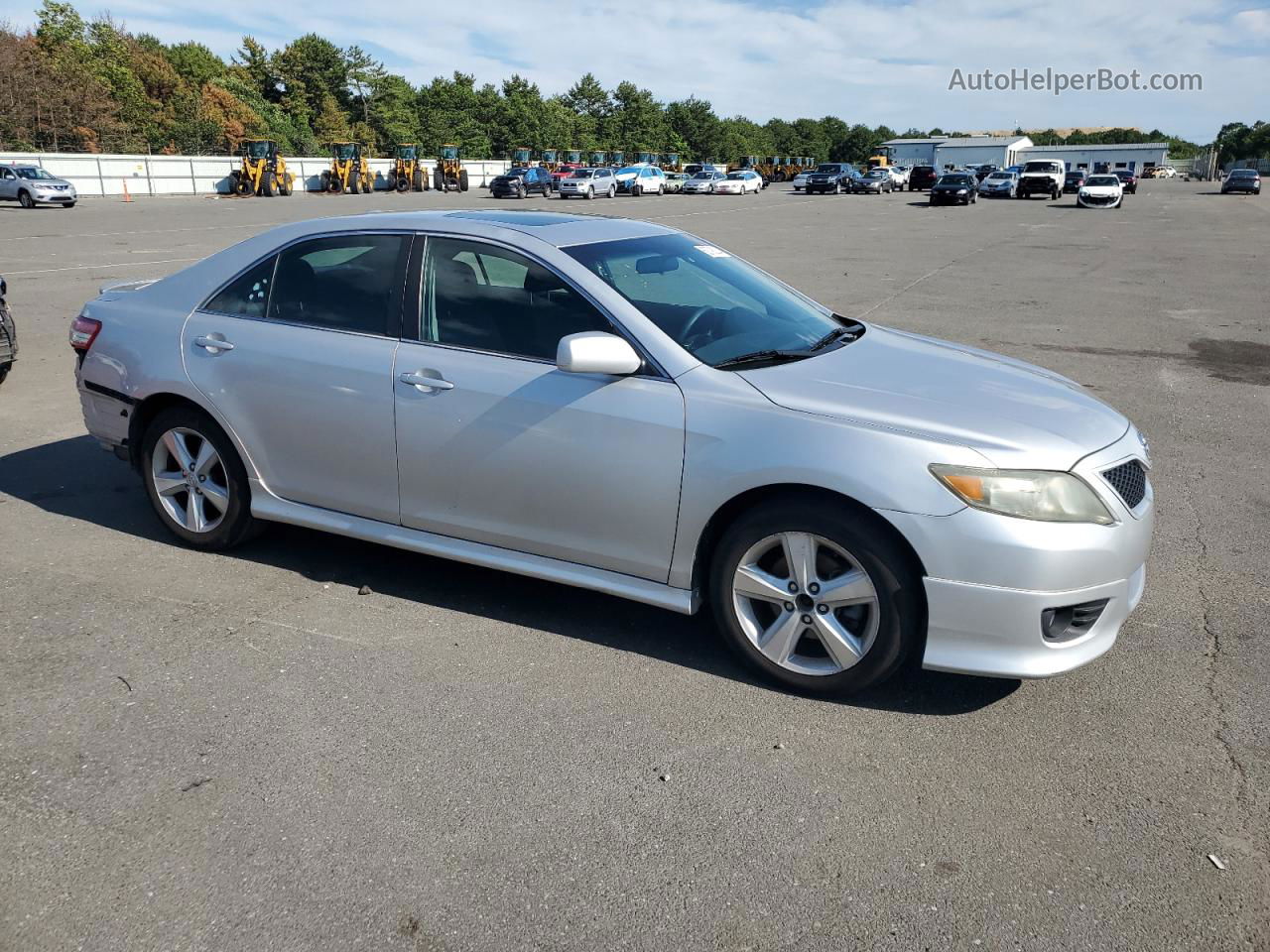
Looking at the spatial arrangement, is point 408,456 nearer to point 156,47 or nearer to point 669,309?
point 669,309

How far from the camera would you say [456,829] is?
3.01 m

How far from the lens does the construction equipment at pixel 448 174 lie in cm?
5750

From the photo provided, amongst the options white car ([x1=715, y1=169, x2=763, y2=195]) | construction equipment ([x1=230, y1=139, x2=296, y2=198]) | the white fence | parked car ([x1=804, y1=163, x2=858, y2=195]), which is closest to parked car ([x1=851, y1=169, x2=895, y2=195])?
parked car ([x1=804, y1=163, x2=858, y2=195])

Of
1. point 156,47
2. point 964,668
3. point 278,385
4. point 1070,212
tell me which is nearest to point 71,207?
point 1070,212

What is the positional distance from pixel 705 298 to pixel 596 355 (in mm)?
950

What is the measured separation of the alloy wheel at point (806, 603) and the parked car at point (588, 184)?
48.0m

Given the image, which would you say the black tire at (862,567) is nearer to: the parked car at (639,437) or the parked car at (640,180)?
the parked car at (639,437)

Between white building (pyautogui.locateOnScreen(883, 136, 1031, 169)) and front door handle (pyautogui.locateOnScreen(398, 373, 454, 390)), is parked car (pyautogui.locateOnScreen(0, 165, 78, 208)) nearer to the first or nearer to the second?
front door handle (pyautogui.locateOnScreen(398, 373, 454, 390))

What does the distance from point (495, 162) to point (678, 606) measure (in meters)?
72.5

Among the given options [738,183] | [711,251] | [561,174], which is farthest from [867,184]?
[711,251]

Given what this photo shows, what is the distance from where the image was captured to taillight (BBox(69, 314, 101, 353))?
526 cm

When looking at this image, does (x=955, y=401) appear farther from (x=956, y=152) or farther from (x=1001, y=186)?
(x=956, y=152)

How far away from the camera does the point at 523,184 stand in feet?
170

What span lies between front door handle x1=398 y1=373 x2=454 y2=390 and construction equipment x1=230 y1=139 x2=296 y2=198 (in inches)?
1912
